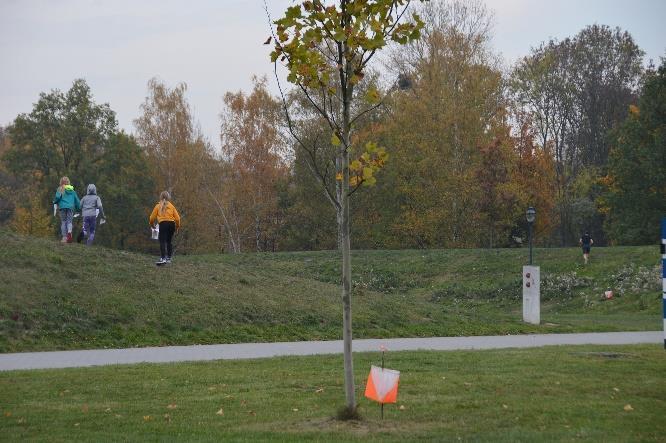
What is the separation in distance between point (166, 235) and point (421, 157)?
99.0 ft

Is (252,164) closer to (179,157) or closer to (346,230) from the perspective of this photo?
(179,157)

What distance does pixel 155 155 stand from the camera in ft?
219

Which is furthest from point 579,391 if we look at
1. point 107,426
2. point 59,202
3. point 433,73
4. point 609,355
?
point 433,73

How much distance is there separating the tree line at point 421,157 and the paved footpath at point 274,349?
1122 inches

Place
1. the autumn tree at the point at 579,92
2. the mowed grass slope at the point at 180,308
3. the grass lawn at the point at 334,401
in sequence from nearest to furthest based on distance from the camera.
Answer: the grass lawn at the point at 334,401, the mowed grass slope at the point at 180,308, the autumn tree at the point at 579,92

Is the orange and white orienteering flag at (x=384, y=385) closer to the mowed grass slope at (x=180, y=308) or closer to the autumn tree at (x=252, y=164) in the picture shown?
the mowed grass slope at (x=180, y=308)

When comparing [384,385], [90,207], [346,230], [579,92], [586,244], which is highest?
[579,92]

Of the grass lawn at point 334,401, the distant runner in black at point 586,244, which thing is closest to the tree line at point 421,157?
the distant runner in black at point 586,244

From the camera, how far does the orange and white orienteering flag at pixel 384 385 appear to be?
8.38 meters

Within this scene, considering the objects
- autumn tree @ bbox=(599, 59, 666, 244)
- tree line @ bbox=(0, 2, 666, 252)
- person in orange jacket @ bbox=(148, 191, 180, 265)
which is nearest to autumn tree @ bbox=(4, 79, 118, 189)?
tree line @ bbox=(0, 2, 666, 252)

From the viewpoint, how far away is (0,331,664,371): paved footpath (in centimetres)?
1402

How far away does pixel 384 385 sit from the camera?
8.42 metres

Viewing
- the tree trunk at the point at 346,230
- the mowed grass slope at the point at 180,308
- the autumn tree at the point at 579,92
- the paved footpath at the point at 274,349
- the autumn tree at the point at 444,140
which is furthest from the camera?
the autumn tree at the point at 579,92

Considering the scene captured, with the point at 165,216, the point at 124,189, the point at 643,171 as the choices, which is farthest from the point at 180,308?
the point at 124,189
